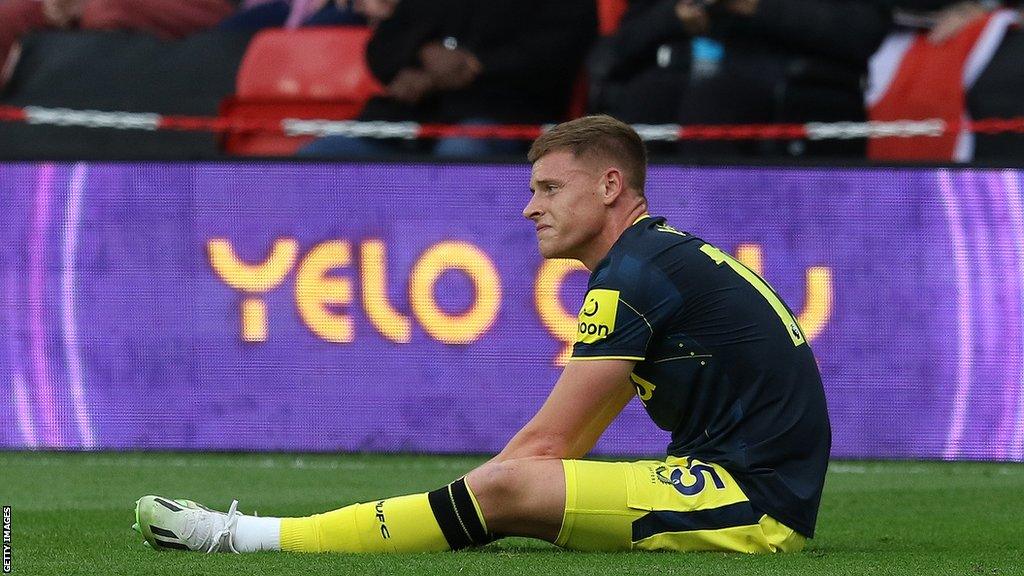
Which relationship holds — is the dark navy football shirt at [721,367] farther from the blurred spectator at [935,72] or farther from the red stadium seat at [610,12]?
the red stadium seat at [610,12]

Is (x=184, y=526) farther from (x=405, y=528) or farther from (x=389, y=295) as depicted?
(x=389, y=295)

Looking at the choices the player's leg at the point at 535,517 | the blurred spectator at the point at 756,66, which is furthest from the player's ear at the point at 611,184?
the blurred spectator at the point at 756,66

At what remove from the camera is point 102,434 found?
9.27m

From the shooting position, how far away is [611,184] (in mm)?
5375

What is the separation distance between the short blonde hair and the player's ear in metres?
0.02

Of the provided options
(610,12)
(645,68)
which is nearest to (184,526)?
(645,68)

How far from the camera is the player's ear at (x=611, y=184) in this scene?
5.36 m

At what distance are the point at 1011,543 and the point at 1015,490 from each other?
6.73ft

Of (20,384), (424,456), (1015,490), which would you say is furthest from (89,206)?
(1015,490)

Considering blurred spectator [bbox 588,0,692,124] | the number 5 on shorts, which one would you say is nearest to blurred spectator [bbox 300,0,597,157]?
blurred spectator [bbox 588,0,692,124]

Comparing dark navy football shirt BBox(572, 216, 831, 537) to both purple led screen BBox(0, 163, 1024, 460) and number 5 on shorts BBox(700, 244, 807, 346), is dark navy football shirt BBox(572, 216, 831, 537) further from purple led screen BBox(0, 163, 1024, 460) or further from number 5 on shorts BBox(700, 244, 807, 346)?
purple led screen BBox(0, 163, 1024, 460)

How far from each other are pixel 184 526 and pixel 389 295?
13.7 ft

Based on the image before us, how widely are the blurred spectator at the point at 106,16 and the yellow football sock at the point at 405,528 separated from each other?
859cm

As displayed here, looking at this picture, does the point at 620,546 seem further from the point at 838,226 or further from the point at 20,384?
the point at 20,384
